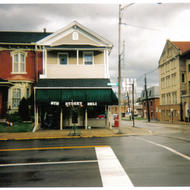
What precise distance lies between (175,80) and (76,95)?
105 feet

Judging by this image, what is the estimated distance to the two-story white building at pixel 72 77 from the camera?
1984cm

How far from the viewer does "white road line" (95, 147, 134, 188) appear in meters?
5.73

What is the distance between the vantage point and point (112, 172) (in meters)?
6.65

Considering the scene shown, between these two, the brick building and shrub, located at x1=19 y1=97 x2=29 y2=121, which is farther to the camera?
the brick building

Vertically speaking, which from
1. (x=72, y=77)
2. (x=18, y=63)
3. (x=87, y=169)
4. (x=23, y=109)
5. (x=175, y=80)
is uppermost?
(x=175, y=80)

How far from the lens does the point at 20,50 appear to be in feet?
76.6

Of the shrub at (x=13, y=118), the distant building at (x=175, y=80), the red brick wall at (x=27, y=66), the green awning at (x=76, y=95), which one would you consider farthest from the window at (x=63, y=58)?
the distant building at (x=175, y=80)

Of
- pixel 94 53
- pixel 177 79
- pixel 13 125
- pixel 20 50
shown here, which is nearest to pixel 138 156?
pixel 13 125

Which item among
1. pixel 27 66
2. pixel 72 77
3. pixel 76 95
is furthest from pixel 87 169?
pixel 27 66

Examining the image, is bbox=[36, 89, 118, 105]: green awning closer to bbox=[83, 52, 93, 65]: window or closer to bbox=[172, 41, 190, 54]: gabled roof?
bbox=[83, 52, 93, 65]: window

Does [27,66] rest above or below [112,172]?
above

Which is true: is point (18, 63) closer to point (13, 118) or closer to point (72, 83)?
point (13, 118)

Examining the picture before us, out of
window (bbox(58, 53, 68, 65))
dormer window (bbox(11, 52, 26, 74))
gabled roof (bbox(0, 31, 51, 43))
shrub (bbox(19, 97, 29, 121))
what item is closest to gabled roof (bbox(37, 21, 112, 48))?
window (bbox(58, 53, 68, 65))

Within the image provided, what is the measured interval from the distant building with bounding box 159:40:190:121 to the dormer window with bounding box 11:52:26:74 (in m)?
29.7
